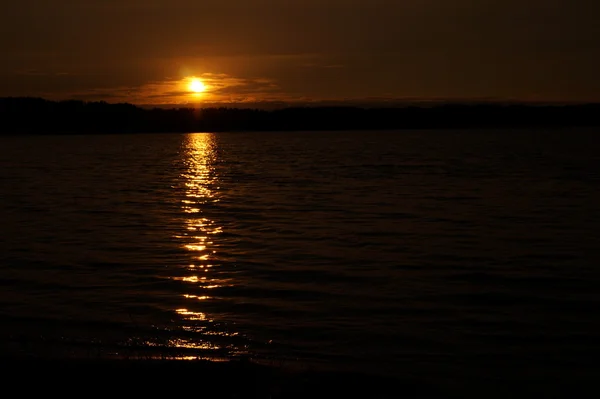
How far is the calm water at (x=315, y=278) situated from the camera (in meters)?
13.1

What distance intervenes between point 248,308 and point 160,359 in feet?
15.0

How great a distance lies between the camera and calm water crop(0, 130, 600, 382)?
13.1 m

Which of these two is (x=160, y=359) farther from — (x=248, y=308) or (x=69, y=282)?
(x=69, y=282)

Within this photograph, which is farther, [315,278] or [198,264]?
[198,264]

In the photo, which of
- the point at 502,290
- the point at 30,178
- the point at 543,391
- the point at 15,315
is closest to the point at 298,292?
the point at 502,290

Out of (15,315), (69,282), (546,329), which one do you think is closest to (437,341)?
(546,329)

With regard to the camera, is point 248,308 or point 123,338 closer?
point 123,338

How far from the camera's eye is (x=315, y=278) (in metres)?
18.5

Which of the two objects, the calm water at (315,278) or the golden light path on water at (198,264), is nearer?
the calm water at (315,278)

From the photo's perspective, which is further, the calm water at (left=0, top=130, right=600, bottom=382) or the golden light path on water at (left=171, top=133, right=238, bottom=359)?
the golden light path on water at (left=171, top=133, right=238, bottom=359)

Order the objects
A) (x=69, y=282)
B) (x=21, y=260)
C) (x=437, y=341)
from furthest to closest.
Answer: (x=21, y=260)
(x=69, y=282)
(x=437, y=341)

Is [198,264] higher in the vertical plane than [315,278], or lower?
lower

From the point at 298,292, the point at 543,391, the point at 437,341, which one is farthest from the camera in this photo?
the point at 298,292

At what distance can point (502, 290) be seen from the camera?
17.1 m
